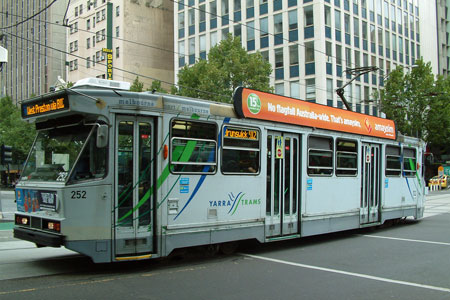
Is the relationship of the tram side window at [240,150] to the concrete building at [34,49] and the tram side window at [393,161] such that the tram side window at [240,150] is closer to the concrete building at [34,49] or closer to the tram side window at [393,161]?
the tram side window at [393,161]

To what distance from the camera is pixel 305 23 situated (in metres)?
40.7

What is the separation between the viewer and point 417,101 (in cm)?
4041

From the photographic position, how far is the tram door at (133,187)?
6.91 metres

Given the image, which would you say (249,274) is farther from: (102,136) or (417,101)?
(417,101)

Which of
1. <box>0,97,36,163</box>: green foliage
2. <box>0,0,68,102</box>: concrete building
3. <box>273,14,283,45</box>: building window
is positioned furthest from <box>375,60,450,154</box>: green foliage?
<box>0,0,68,102</box>: concrete building

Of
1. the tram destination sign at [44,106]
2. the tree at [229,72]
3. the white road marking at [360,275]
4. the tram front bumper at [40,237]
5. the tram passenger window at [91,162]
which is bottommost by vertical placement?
the white road marking at [360,275]

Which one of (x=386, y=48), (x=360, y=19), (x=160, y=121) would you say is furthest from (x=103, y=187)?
(x=386, y=48)

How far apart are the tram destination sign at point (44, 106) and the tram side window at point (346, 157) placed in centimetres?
667

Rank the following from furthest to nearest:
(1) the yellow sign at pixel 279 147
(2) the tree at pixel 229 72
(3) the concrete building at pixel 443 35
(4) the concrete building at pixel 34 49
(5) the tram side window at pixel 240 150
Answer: (4) the concrete building at pixel 34 49 < (3) the concrete building at pixel 443 35 < (2) the tree at pixel 229 72 < (1) the yellow sign at pixel 279 147 < (5) the tram side window at pixel 240 150

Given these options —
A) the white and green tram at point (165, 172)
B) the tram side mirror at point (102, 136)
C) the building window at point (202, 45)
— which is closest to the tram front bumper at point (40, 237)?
the white and green tram at point (165, 172)

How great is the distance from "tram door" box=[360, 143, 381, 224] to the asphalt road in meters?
1.75

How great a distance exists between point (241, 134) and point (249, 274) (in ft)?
8.93

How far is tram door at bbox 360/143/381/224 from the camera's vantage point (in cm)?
1198

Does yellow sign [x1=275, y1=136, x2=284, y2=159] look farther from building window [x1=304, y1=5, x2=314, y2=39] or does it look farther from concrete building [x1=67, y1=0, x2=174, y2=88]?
concrete building [x1=67, y1=0, x2=174, y2=88]
